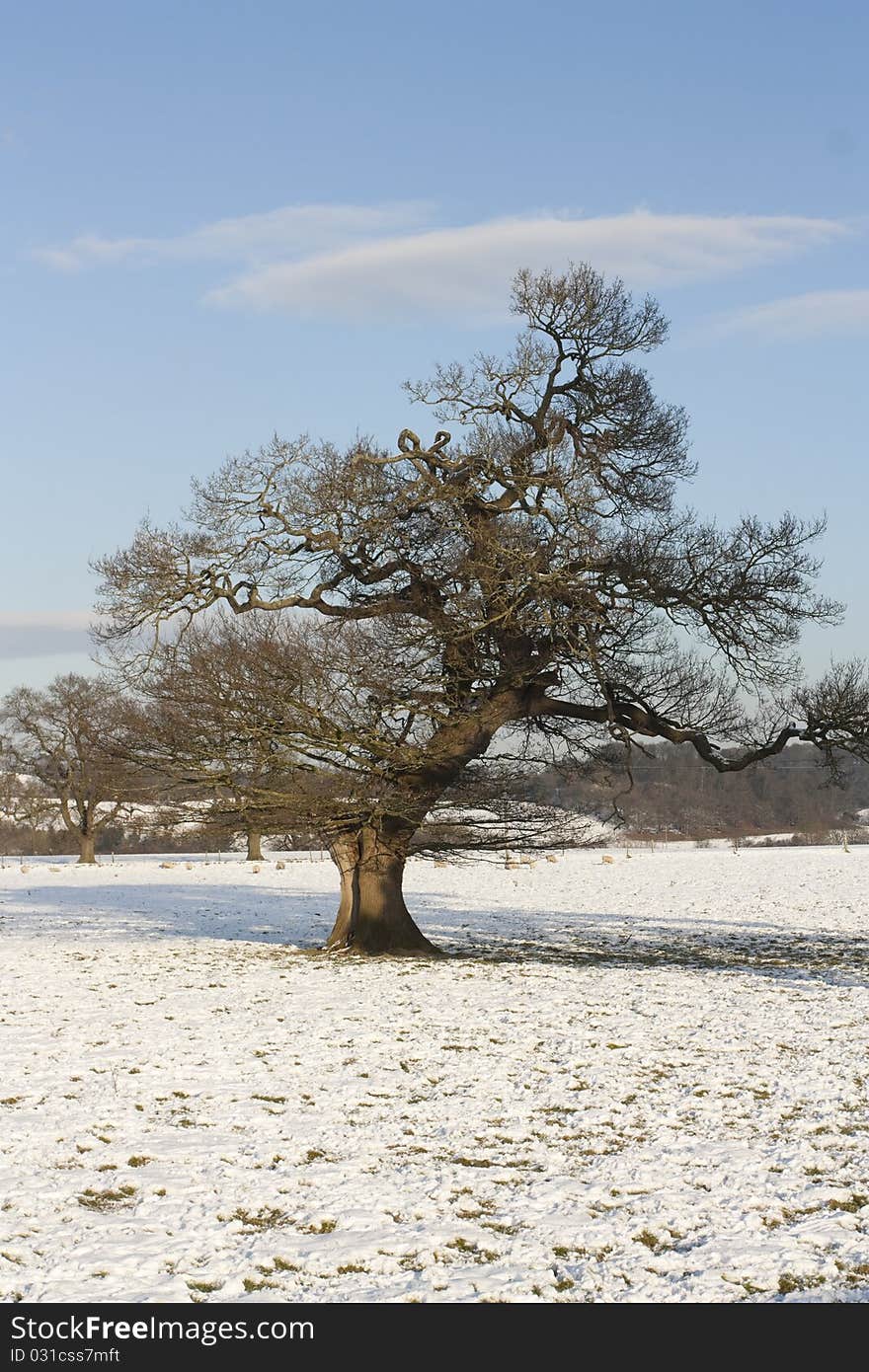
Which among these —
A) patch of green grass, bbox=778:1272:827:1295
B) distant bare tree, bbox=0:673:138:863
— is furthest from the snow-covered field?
distant bare tree, bbox=0:673:138:863

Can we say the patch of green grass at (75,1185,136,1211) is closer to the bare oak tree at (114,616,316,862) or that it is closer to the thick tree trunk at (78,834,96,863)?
the bare oak tree at (114,616,316,862)

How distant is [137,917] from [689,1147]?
21359mm

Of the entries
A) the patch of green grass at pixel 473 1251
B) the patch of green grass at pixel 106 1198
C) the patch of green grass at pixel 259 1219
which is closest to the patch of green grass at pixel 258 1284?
the patch of green grass at pixel 259 1219

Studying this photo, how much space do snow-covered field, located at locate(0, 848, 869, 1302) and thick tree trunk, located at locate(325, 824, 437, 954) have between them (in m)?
0.74

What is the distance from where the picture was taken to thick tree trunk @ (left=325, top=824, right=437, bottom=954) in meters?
19.9

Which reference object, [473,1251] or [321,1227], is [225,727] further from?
[473,1251]

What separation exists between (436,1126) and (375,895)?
11.4 meters

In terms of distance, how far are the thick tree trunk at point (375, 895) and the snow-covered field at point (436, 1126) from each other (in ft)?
2.44

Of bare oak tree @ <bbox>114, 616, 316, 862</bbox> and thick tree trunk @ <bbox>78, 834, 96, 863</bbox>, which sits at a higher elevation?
bare oak tree @ <bbox>114, 616, 316, 862</bbox>

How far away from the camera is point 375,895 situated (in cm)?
2012

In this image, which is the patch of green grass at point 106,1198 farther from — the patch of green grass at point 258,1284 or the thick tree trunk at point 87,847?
the thick tree trunk at point 87,847

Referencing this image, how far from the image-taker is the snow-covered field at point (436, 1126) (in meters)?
5.99

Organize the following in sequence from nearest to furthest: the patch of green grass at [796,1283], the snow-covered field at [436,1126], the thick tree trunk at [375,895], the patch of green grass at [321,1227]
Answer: the patch of green grass at [796,1283], the snow-covered field at [436,1126], the patch of green grass at [321,1227], the thick tree trunk at [375,895]
